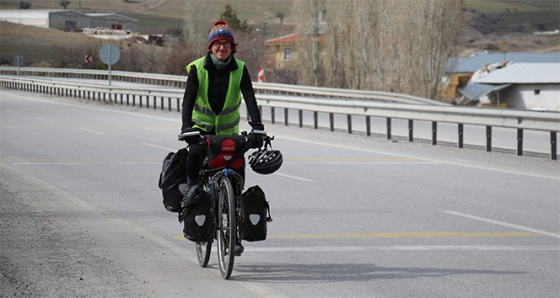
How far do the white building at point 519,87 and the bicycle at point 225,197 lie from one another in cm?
5740

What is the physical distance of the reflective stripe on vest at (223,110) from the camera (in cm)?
808

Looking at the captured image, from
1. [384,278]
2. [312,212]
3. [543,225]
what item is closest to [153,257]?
[384,278]

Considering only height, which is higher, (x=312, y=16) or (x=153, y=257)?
(x=312, y=16)

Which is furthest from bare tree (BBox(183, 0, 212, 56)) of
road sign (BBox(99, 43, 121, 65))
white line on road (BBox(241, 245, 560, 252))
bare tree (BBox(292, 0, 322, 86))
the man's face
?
the man's face

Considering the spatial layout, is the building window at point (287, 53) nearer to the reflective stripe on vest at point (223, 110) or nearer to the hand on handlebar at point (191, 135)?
the reflective stripe on vest at point (223, 110)

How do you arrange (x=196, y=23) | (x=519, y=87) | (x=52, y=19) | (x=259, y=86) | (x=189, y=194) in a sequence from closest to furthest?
(x=189, y=194) < (x=259, y=86) < (x=519, y=87) < (x=196, y=23) < (x=52, y=19)

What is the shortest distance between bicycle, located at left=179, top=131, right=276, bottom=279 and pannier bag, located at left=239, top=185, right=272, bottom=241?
59 millimetres

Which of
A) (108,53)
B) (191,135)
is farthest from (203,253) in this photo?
(108,53)

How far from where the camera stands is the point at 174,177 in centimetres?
836

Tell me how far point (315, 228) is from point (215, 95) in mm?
3002

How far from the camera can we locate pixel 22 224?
10758 mm

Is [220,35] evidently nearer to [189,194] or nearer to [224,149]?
[224,149]

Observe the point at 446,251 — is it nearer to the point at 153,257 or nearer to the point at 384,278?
the point at 384,278

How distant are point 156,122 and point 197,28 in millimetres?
68669
